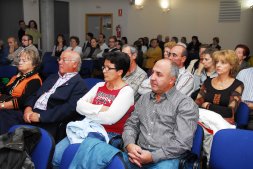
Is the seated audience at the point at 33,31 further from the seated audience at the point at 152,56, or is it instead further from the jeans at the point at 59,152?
the jeans at the point at 59,152

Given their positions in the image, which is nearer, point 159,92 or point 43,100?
point 159,92

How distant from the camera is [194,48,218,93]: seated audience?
11.8 ft

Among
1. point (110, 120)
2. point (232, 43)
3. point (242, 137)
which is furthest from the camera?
point (232, 43)

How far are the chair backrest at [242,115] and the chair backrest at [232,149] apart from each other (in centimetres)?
94

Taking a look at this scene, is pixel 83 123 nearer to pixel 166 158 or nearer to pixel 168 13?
pixel 166 158

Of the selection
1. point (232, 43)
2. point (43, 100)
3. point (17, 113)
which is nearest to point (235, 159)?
point (43, 100)

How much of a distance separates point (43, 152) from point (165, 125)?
2.85 ft

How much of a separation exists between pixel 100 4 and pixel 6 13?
3.90m

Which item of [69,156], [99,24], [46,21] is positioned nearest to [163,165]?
[69,156]

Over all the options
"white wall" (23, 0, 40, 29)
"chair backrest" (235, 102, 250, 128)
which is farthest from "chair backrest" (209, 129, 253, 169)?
"white wall" (23, 0, 40, 29)

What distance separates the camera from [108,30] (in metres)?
13.0

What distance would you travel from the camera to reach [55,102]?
113 inches

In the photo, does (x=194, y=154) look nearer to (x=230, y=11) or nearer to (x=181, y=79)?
(x=181, y=79)

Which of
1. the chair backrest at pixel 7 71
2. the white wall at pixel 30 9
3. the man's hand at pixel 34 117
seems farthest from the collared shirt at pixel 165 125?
the white wall at pixel 30 9
